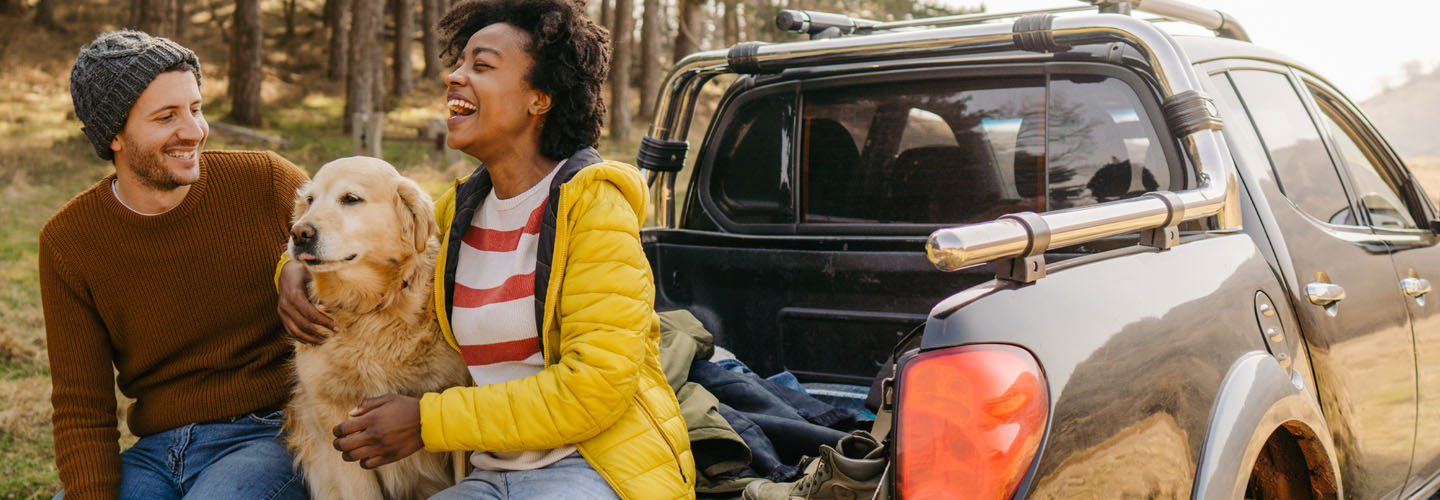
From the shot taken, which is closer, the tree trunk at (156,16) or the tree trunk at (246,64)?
the tree trunk at (156,16)

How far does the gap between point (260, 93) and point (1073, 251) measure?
61.9ft

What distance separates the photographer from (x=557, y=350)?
2.16 meters

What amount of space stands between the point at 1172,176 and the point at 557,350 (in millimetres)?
1713

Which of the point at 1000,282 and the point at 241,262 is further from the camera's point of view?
the point at 241,262

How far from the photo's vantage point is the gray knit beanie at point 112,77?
2504 mm

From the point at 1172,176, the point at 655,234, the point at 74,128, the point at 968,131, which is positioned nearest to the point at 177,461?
the point at 655,234

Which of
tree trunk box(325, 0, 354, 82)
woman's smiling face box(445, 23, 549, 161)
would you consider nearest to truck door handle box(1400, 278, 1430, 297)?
woman's smiling face box(445, 23, 549, 161)

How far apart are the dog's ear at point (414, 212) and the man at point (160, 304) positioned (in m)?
0.53

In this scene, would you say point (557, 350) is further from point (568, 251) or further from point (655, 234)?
point (655, 234)

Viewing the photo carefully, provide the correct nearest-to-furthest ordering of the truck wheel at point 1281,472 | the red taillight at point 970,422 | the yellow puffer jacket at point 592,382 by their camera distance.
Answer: the red taillight at point 970,422 < the yellow puffer jacket at point 592,382 < the truck wheel at point 1281,472

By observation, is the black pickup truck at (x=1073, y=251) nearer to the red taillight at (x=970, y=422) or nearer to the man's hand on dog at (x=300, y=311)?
the red taillight at (x=970, y=422)

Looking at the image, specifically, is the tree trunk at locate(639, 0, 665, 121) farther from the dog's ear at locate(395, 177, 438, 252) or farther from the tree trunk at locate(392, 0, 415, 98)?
the dog's ear at locate(395, 177, 438, 252)

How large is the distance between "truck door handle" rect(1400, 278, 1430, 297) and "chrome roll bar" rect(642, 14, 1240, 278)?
3.04 feet

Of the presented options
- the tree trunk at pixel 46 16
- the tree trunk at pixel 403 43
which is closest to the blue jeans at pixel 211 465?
the tree trunk at pixel 403 43
